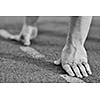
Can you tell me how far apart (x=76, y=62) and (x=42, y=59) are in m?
0.30

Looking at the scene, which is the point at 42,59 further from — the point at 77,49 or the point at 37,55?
the point at 77,49

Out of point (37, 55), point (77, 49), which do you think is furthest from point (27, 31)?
point (77, 49)

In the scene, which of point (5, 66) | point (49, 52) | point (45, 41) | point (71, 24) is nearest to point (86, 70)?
point (71, 24)

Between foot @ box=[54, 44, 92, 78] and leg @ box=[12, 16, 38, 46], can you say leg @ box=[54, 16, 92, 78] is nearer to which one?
foot @ box=[54, 44, 92, 78]

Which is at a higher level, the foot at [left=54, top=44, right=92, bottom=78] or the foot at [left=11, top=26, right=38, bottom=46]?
the foot at [left=54, top=44, right=92, bottom=78]

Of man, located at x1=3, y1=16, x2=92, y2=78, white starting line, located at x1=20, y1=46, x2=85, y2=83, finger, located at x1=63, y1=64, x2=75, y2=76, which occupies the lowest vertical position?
white starting line, located at x1=20, y1=46, x2=85, y2=83

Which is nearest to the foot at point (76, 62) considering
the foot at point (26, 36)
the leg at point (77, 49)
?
the leg at point (77, 49)

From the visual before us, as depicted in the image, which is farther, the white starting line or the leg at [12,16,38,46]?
Result: the leg at [12,16,38,46]

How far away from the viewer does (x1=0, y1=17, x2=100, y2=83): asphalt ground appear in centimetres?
127

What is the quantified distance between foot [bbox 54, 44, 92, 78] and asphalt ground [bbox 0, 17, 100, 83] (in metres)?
0.05

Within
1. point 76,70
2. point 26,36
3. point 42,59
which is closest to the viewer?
point 76,70

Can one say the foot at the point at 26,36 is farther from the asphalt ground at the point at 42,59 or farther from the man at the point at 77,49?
the man at the point at 77,49

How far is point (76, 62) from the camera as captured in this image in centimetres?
131

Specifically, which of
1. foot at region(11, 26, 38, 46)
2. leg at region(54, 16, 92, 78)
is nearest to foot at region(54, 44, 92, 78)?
leg at region(54, 16, 92, 78)
